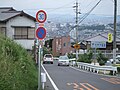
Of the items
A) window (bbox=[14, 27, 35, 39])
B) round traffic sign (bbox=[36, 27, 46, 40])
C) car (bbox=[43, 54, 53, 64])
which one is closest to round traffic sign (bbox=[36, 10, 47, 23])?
round traffic sign (bbox=[36, 27, 46, 40])

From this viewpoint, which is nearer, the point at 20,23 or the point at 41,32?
the point at 41,32

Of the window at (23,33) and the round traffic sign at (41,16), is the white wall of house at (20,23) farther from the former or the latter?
the round traffic sign at (41,16)

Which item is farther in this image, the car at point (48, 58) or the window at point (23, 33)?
the car at point (48, 58)

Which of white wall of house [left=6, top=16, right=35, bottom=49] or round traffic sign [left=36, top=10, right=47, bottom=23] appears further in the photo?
white wall of house [left=6, top=16, right=35, bottom=49]

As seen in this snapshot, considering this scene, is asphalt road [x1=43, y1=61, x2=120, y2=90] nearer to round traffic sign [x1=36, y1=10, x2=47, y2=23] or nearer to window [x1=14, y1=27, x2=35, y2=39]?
round traffic sign [x1=36, y1=10, x2=47, y2=23]

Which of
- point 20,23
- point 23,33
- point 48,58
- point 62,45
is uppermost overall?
point 20,23

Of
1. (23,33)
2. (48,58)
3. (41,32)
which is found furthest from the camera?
(48,58)

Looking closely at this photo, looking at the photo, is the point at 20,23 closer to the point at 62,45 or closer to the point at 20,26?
the point at 20,26

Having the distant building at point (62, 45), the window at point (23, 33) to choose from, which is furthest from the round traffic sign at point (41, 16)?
the distant building at point (62, 45)

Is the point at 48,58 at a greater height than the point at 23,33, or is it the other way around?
the point at 23,33

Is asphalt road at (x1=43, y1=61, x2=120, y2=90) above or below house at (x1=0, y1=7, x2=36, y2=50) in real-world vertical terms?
below

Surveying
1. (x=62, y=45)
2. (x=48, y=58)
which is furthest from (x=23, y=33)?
(x=62, y=45)

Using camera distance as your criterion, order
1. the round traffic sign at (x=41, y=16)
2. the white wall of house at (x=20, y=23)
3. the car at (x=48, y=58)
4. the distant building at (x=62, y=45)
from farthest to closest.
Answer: the distant building at (x=62, y=45) → the car at (x=48, y=58) → the white wall of house at (x=20, y=23) → the round traffic sign at (x=41, y=16)

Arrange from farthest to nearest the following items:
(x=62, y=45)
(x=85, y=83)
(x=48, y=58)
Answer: (x=62, y=45) < (x=48, y=58) < (x=85, y=83)
